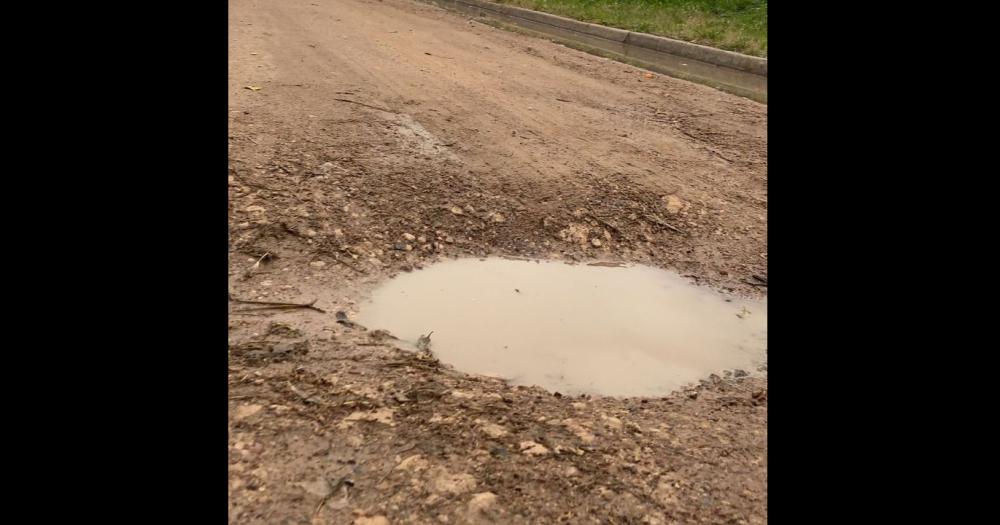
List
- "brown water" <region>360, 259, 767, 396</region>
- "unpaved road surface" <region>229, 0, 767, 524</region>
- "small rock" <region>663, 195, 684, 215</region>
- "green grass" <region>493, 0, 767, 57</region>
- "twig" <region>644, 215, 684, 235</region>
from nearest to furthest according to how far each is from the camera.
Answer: "unpaved road surface" <region>229, 0, 767, 524</region> < "brown water" <region>360, 259, 767, 396</region> < "twig" <region>644, 215, 684, 235</region> < "small rock" <region>663, 195, 684, 215</region> < "green grass" <region>493, 0, 767, 57</region>

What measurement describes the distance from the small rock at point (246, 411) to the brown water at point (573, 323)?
93 centimetres

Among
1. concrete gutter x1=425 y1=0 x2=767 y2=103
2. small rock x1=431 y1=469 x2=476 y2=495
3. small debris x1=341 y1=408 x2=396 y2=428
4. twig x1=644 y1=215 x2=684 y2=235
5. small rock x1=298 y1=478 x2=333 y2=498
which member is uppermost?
concrete gutter x1=425 y1=0 x2=767 y2=103

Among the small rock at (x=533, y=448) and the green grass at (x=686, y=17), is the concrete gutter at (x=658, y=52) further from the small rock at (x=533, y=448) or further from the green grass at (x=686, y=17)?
the small rock at (x=533, y=448)

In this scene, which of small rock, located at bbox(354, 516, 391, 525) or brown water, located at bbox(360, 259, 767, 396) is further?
brown water, located at bbox(360, 259, 767, 396)

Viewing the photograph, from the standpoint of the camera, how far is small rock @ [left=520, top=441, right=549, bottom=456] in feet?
8.44

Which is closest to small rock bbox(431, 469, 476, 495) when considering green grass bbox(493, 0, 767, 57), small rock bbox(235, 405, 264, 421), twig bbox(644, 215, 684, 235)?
small rock bbox(235, 405, 264, 421)

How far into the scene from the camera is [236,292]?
3645 mm

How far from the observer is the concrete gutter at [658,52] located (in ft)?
25.6

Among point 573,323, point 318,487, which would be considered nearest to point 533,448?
point 318,487

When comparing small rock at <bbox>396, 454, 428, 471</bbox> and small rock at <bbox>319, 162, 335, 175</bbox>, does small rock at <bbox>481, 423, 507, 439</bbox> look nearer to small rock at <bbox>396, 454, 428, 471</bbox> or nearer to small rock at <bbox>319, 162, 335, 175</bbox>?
small rock at <bbox>396, 454, 428, 471</bbox>

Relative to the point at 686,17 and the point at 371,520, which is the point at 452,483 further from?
the point at 686,17

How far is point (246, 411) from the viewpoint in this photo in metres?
2.65

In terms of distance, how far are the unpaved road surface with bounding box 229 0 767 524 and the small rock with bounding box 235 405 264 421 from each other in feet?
0.04

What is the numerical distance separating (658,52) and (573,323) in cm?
598
